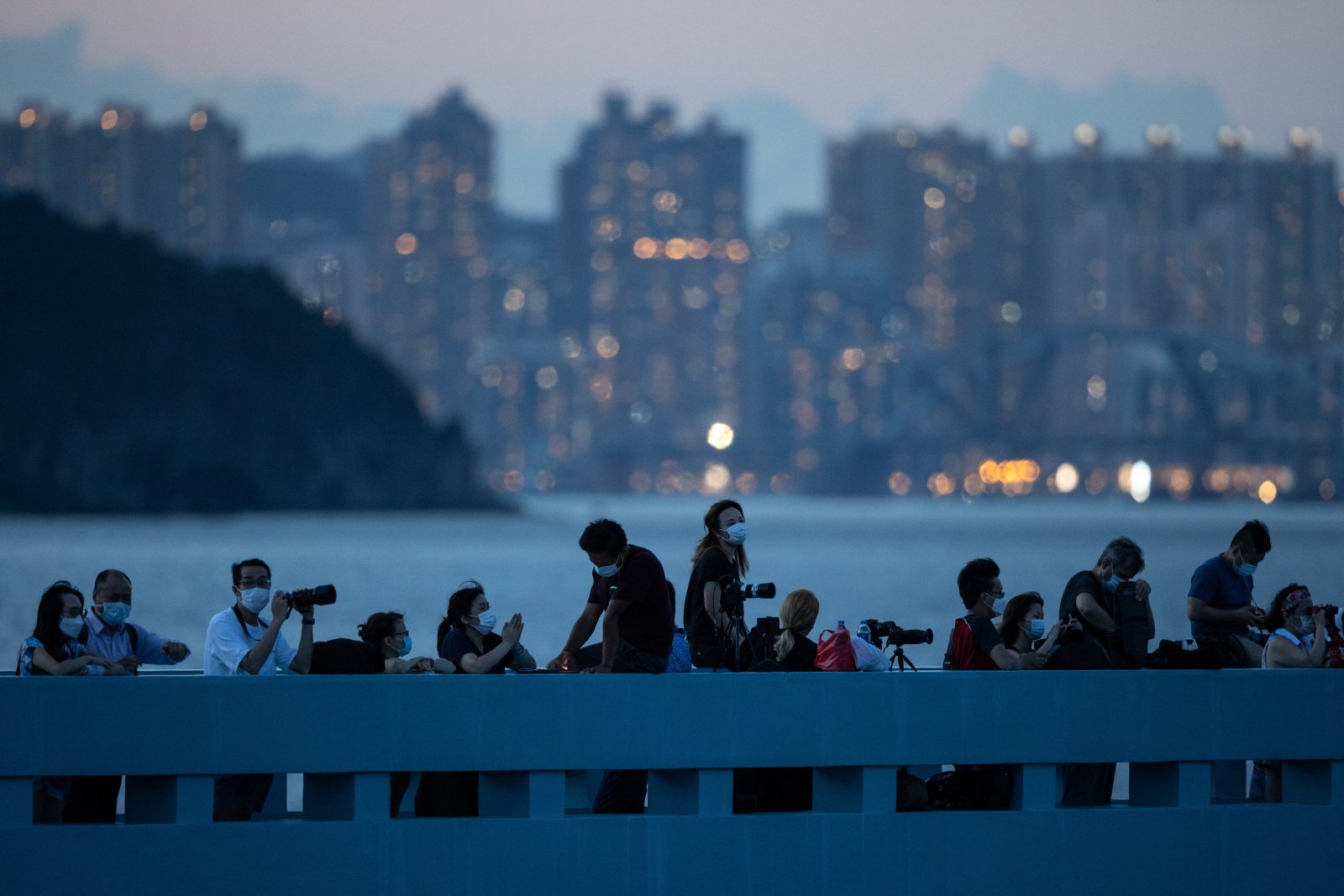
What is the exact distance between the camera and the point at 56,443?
5655 inches

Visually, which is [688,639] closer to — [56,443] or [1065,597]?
[1065,597]

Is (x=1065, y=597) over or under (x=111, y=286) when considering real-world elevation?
under

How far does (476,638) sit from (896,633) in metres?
1.81

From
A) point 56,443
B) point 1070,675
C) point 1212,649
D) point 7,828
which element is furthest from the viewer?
point 56,443

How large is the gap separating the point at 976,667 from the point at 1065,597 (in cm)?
65

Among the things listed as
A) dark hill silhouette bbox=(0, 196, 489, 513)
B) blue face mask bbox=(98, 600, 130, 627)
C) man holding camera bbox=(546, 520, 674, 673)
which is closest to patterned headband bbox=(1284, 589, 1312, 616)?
man holding camera bbox=(546, 520, 674, 673)

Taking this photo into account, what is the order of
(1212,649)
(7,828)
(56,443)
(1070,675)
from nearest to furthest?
(7,828), (1070,675), (1212,649), (56,443)

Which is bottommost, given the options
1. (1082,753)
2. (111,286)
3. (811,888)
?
(811,888)

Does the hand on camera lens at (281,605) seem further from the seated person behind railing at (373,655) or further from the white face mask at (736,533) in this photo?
the white face mask at (736,533)

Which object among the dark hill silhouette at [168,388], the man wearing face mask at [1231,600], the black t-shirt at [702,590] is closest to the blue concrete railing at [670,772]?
the black t-shirt at [702,590]

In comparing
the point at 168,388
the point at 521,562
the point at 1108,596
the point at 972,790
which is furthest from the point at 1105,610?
the point at 168,388

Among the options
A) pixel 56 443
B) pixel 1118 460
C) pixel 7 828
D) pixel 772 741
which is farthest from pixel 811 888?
pixel 1118 460

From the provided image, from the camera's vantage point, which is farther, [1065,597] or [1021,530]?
[1021,530]

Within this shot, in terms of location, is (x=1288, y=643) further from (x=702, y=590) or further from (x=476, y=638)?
(x=476, y=638)
